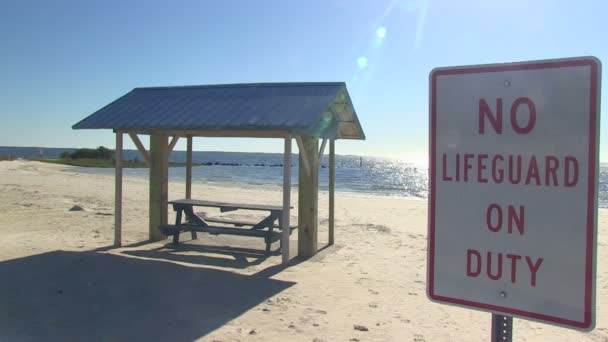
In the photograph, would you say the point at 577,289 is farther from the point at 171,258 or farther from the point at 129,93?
the point at 129,93

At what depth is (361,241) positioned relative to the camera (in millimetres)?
9750

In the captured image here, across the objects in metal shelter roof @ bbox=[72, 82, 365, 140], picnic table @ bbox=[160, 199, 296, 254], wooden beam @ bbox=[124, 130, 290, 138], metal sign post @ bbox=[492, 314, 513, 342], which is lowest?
picnic table @ bbox=[160, 199, 296, 254]

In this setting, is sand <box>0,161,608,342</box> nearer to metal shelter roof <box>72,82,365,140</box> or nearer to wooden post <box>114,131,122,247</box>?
wooden post <box>114,131,122,247</box>

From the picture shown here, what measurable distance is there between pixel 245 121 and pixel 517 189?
6.15 metres

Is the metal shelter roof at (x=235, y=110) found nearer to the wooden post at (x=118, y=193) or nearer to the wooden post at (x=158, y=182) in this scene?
the wooden post at (x=118, y=193)

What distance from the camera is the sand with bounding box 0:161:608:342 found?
4523mm

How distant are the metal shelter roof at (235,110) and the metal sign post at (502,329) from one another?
5.52m

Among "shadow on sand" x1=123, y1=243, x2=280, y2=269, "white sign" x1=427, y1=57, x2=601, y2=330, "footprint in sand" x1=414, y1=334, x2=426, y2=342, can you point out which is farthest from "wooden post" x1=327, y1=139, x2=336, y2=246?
"white sign" x1=427, y1=57, x2=601, y2=330

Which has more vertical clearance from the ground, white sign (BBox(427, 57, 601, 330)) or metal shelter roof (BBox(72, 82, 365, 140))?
metal shelter roof (BBox(72, 82, 365, 140))

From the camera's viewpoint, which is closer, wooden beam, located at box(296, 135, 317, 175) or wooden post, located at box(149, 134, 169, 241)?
wooden beam, located at box(296, 135, 317, 175)

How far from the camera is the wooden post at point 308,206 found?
8188 mm

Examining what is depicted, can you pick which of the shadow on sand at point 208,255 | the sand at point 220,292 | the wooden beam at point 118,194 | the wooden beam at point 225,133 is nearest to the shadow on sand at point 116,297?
the sand at point 220,292

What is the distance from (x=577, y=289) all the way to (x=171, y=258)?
23.8 feet

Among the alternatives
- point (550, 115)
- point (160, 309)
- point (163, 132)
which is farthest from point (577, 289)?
point (163, 132)
